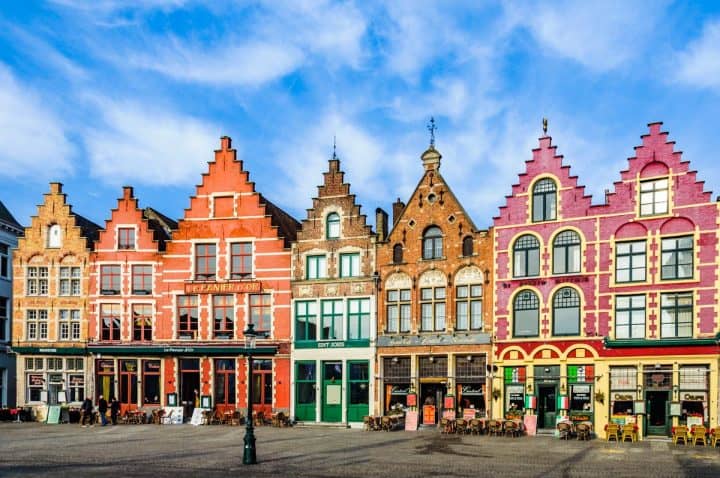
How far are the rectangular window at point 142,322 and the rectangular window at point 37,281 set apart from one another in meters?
5.52

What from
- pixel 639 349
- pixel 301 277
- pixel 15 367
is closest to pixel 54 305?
pixel 15 367

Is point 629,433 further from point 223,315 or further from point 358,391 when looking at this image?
point 223,315

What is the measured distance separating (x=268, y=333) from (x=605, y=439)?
1669 centimetres

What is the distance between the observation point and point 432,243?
34.8m

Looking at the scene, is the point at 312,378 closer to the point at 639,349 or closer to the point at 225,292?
the point at 225,292

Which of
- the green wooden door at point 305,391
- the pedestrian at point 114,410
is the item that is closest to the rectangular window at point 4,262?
the pedestrian at point 114,410

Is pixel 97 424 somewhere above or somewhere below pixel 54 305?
below

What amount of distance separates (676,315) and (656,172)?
19.5 ft

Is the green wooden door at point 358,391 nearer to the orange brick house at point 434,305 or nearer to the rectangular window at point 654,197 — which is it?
the orange brick house at point 434,305

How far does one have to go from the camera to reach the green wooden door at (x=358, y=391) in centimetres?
3491

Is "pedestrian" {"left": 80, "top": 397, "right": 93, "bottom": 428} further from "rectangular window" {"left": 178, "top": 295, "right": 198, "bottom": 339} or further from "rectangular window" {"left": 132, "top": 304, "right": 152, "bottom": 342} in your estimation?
"rectangular window" {"left": 178, "top": 295, "right": 198, "bottom": 339}

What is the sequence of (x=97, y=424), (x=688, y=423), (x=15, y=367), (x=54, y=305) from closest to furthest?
(x=688, y=423) → (x=97, y=424) → (x=54, y=305) → (x=15, y=367)

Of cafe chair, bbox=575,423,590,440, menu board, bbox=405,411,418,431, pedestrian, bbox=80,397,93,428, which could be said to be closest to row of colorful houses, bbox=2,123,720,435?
menu board, bbox=405,411,418,431

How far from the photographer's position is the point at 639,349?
29812 mm
